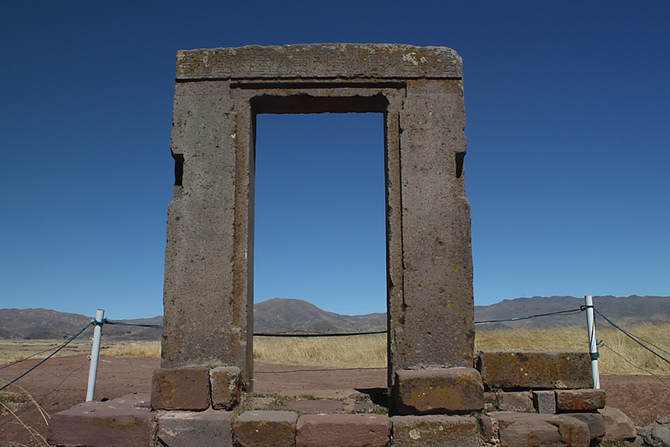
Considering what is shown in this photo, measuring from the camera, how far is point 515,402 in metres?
3.87

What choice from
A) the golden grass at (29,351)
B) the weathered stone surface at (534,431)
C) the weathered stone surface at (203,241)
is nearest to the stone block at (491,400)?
the weathered stone surface at (534,431)

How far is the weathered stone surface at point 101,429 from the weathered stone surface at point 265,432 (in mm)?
681

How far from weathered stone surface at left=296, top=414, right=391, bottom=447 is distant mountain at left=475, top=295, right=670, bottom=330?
2714 inches

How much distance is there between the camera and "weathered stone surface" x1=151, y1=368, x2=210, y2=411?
3.70m

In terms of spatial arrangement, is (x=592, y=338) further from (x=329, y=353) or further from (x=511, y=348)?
(x=329, y=353)

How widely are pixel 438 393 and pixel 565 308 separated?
3678 inches

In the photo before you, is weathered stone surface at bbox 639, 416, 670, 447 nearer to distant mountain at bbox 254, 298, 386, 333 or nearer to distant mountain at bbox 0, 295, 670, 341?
distant mountain at bbox 0, 295, 670, 341

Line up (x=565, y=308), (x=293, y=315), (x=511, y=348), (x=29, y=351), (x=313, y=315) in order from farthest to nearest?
(x=565, y=308), (x=313, y=315), (x=293, y=315), (x=29, y=351), (x=511, y=348)

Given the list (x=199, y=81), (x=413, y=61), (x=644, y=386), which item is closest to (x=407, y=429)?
(x=413, y=61)

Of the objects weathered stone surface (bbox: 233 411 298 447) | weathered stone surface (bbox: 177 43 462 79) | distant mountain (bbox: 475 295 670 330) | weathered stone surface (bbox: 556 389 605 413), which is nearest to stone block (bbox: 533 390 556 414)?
weathered stone surface (bbox: 556 389 605 413)

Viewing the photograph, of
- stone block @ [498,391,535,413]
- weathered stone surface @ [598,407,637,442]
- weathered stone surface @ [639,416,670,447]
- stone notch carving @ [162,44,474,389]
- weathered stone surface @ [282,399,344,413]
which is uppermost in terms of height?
stone notch carving @ [162,44,474,389]

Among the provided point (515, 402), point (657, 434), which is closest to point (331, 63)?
point (515, 402)

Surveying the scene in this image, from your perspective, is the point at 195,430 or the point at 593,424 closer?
the point at 195,430

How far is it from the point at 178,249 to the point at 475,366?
264 cm
